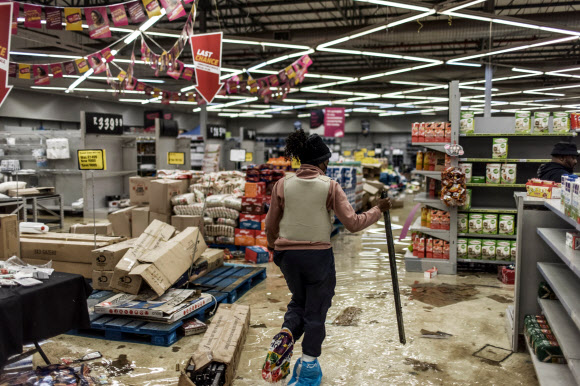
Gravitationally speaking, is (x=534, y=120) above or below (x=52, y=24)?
below

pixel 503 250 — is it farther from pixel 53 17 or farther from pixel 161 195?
pixel 53 17

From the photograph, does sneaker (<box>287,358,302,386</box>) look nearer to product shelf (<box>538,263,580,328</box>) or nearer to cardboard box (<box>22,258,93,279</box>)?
product shelf (<box>538,263,580,328</box>)

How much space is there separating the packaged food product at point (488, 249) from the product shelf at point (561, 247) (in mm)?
2696

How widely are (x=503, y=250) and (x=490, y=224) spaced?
0.38 metres

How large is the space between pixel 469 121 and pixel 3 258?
17.9ft

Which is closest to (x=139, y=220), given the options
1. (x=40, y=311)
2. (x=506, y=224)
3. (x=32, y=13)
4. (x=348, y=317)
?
(x=32, y=13)

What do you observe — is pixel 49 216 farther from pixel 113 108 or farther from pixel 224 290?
pixel 113 108

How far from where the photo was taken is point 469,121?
591cm

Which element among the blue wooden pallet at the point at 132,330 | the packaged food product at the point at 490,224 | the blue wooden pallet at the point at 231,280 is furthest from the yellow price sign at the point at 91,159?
the packaged food product at the point at 490,224

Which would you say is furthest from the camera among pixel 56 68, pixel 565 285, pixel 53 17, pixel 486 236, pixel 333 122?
pixel 333 122

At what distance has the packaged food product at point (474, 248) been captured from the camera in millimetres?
5992

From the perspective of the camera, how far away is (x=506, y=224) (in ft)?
19.3

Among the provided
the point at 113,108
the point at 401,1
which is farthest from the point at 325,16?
the point at 113,108

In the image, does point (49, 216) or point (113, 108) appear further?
point (113, 108)
